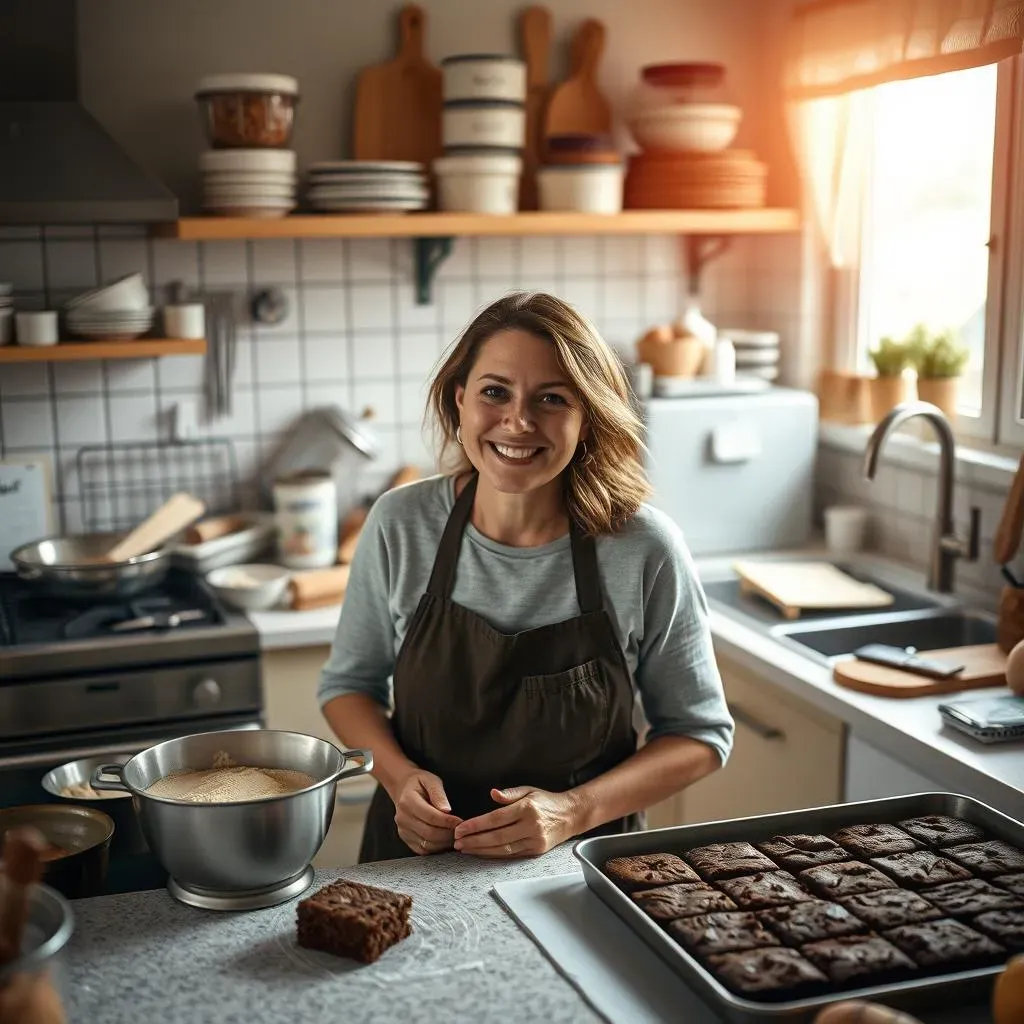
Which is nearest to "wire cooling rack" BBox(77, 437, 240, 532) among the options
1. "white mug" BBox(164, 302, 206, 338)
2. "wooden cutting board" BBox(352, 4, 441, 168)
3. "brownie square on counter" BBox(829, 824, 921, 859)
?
"white mug" BBox(164, 302, 206, 338)

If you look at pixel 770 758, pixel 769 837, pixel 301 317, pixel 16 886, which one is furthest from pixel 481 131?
pixel 16 886

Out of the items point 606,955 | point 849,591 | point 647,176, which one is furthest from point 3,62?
point 606,955

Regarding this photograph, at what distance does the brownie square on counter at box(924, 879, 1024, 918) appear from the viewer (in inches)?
52.9

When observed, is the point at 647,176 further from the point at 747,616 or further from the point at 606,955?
the point at 606,955

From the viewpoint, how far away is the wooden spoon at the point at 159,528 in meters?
2.95

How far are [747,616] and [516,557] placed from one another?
101 centimetres

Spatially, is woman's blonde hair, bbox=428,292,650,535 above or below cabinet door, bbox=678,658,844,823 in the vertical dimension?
above

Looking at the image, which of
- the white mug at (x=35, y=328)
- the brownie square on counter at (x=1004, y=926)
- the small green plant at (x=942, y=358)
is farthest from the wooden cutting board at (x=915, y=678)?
the white mug at (x=35, y=328)

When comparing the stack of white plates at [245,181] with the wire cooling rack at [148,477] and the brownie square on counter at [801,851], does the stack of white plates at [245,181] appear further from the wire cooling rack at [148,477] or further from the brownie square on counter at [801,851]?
the brownie square on counter at [801,851]

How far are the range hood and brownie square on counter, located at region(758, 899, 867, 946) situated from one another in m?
1.95

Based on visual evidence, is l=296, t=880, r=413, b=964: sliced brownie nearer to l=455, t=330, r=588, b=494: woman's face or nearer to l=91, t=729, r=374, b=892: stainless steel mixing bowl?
l=91, t=729, r=374, b=892: stainless steel mixing bowl

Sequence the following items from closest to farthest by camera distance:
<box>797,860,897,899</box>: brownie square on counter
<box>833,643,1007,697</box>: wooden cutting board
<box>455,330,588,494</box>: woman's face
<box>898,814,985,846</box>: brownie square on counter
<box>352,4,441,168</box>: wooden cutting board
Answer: <box>797,860,897,899</box>: brownie square on counter < <box>898,814,985,846</box>: brownie square on counter < <box>455,330,588,494</box>: woman's face < <box>833,643,1007,697</box>: wooden cutting board < <box>352,4,441,168</box>: wooden cutting board

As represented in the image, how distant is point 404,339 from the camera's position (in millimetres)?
3316

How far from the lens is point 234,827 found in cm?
137
